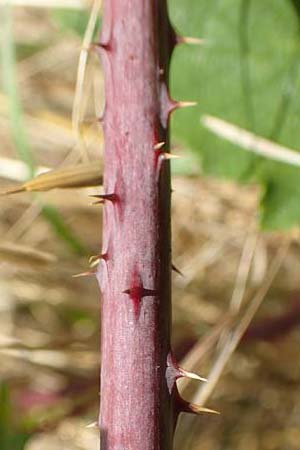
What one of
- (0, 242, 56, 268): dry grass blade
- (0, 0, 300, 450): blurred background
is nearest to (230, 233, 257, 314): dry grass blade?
(0, 0, 300, 450): blurred background

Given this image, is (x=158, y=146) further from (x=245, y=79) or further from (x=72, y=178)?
(x=245, y=79)

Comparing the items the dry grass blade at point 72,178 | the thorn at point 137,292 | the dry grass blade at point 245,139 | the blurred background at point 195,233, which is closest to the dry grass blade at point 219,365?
the blurred background at point 195,233

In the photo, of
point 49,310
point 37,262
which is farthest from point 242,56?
point 49,310

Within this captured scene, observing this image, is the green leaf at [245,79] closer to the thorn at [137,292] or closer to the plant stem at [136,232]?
the plant stem at [136,232]

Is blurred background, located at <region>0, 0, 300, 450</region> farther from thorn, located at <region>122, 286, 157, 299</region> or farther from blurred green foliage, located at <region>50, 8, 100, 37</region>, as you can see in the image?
thorn, located at <region>122, 286, 157, 299</region>

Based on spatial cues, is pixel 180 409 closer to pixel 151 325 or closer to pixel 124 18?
pixel 151 325

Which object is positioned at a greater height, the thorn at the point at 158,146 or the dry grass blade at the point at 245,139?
the dry grass blade at the point at 245,139

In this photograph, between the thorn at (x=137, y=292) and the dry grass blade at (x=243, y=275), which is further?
the dry grass blade at (x=243, y=275)

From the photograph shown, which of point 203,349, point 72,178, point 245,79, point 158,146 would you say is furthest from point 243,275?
point 158,146
